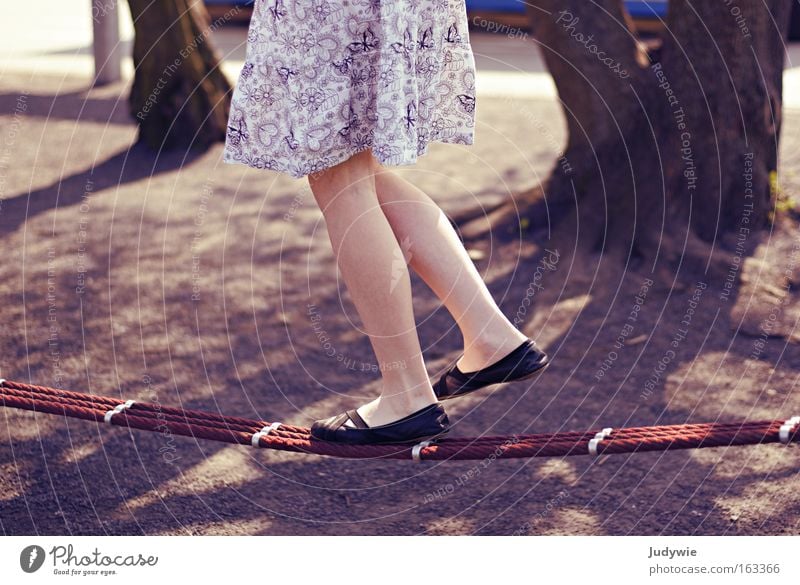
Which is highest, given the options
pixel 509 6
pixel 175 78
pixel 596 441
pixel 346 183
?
pixel 509 6

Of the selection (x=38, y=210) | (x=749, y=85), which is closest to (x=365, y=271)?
(x=749, y=85)

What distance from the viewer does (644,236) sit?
502 centimetres

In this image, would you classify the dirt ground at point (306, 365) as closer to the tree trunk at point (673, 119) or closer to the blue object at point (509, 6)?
the tree trunk at point (673, 119)

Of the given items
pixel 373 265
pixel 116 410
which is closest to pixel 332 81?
pixel 373 265

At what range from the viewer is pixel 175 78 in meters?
7.40

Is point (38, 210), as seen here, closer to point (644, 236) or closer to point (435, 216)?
point (644, 236)

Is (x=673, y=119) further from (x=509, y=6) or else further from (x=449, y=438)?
(x=509, y=6)

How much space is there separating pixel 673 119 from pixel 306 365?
202 centimetres

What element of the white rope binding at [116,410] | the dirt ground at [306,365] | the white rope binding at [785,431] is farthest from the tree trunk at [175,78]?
the white rope binding at [785,431]

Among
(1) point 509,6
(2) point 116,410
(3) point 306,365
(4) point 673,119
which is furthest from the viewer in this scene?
(1) point 509,6

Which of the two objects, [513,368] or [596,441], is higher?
[513,368]

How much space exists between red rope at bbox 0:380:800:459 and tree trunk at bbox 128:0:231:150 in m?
4.71

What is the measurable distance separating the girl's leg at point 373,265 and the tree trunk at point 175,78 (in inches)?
193

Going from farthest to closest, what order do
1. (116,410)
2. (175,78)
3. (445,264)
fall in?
(175,78) < (116,410) < (445,264)
